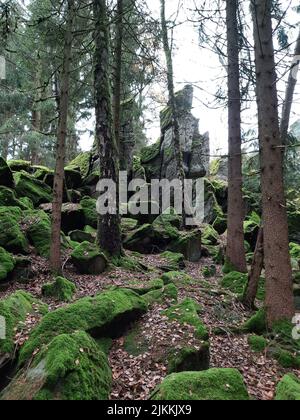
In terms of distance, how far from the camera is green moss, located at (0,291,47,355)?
15.6ft

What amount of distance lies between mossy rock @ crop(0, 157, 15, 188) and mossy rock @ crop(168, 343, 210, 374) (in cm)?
1003

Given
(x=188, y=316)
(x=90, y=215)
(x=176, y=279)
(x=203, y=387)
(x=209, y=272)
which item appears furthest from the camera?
(x=90, y=215)

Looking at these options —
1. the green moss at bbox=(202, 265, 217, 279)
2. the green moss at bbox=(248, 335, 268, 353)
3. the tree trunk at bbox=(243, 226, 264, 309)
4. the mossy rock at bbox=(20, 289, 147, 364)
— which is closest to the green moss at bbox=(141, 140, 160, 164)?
the green moss at bbox=(202, 265, 217, 279)

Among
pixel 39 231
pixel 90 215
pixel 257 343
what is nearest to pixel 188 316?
pixel 257 343

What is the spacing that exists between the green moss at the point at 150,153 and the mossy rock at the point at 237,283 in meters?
12.8

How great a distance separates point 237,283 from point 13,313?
6235 millimetres

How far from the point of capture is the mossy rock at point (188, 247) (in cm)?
1374

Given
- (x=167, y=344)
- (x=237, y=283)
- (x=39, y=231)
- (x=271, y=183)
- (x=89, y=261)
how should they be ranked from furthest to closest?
1. (x=39, y=231)
2. (x=237, y=283)
3. (x=89, y=261)
4. (x=271, y=183)
5. (x=167, y=344)

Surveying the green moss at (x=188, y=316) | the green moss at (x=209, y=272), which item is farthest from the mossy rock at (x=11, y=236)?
the green moss at (x=209, y=272)

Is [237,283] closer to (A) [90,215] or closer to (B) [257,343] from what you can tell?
(B) [257,343]

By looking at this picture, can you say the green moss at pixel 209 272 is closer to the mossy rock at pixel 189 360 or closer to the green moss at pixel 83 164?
the mossy rock at pixel 189 360

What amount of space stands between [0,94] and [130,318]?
54.6 feet

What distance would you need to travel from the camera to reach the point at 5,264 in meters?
7.95
